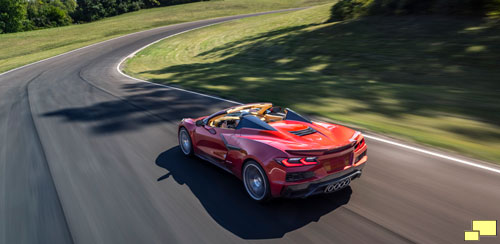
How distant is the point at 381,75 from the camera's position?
13289 mm

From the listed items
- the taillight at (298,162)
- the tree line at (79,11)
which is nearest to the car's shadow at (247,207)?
the taillight at (298,162)

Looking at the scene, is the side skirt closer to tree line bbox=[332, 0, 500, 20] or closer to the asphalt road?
the asphalt road

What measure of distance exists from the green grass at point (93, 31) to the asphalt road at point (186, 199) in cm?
2684

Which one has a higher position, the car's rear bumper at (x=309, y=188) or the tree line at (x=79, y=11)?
the tree line at (x=79, y=11)

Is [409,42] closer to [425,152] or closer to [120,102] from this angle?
[425,152]

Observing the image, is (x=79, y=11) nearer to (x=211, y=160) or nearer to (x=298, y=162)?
(x=211, y=160)

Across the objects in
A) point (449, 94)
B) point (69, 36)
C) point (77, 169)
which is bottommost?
point (449, 94)

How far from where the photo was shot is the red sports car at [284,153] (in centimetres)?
423

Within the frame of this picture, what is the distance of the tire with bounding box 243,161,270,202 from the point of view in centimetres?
449

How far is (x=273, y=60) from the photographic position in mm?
18609

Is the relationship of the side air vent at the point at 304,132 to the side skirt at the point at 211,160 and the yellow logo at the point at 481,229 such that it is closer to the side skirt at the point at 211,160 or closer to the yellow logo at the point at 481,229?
the side skirt at the point at 211,160

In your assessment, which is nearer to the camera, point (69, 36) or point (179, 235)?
point (179, 235)

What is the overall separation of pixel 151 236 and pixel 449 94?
932 centimetres

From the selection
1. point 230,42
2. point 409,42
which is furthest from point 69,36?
point 409,42
